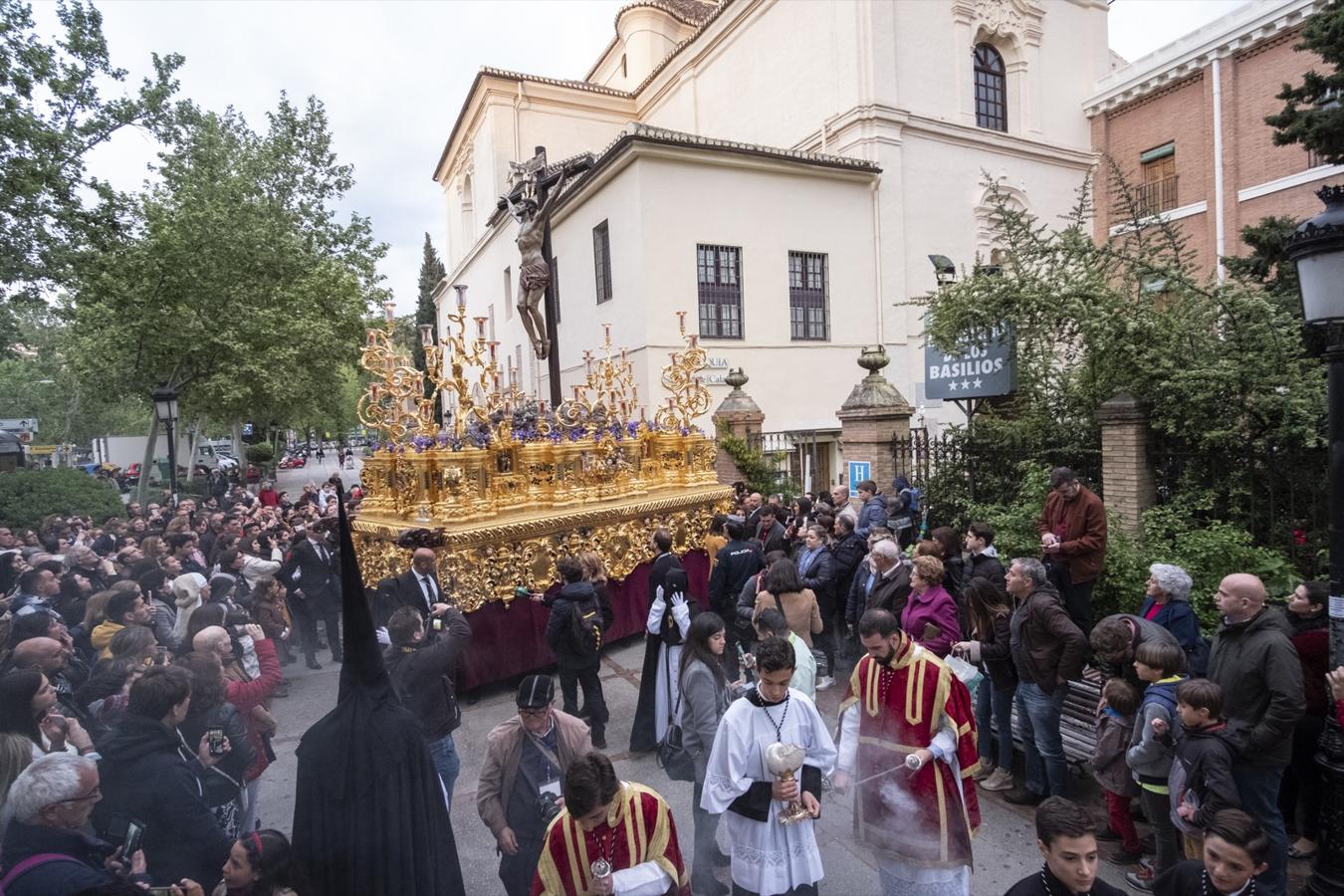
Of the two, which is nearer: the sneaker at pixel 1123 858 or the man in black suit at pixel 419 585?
the sneaker at pixel 1123 858

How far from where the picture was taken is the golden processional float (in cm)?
807

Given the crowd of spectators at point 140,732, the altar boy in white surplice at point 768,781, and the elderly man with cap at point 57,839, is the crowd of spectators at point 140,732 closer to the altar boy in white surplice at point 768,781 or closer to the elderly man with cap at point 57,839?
the elderly man with cap at point 57,839

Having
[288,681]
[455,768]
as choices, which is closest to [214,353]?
[288,681]

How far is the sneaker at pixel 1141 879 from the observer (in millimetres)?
4219

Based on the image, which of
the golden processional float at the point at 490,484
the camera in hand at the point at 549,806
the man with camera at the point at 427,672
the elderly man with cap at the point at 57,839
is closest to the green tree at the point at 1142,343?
the golden processional float at the point at 490,484

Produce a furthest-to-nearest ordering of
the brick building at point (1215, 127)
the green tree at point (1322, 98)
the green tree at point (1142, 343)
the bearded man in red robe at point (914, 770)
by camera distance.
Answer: the brick building at point (1215, 127)
the green tree at point (1322, 98)
the green tree at point (1142, 343)
the bearded man in red robe at point (914, 770)

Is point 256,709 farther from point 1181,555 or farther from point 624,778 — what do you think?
point 1181,555

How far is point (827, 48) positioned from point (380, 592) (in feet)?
72.0

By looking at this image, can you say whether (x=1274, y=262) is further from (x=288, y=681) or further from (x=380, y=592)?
(x=288, y=681)

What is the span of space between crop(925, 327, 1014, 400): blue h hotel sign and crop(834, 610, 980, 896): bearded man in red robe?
24.2 ft

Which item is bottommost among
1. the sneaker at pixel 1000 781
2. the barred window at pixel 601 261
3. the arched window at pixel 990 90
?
the sneaker at pixel 1000 781

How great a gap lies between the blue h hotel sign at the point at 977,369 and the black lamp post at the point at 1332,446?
6195 millimetres

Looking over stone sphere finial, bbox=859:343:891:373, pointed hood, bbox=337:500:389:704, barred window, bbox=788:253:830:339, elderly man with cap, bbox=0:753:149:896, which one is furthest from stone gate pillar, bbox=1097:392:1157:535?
barred window, bbox=788:253:830:339

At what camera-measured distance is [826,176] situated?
21172 millimetres
